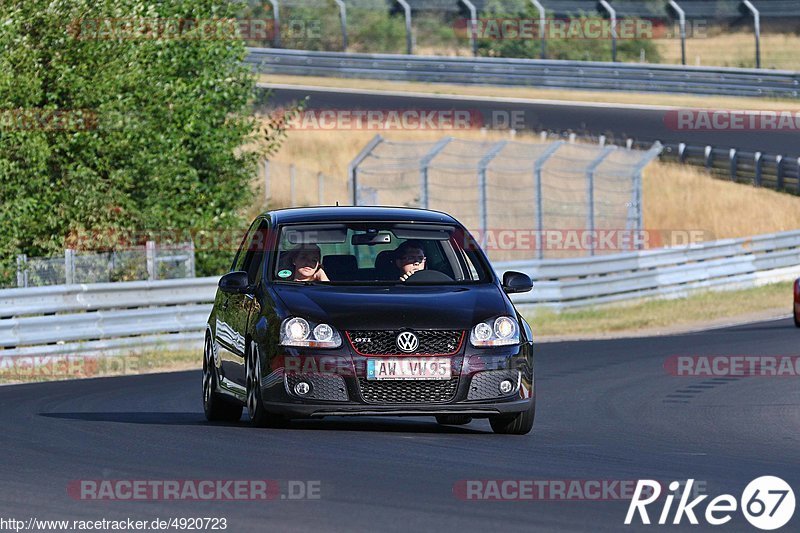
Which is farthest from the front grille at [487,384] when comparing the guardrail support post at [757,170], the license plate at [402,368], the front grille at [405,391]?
the guardrail support post at [757,170]

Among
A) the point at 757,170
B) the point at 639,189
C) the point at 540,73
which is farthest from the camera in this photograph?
the point at 540,73

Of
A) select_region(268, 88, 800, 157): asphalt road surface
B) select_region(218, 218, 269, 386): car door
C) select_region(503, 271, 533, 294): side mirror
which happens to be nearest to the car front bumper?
select_region(218, 218, 269, 386): car door

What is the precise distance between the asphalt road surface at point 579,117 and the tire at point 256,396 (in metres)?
33.4

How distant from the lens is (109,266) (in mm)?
22016

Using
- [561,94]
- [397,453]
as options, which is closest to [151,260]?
[397,453]

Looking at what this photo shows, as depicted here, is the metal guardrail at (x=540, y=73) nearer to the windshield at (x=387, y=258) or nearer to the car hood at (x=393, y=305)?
the windshield at (x=387, y=258)

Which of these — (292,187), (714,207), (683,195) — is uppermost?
(292,187)

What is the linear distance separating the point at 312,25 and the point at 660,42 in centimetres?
2132

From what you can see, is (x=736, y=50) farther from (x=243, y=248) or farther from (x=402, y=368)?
(x=402, y=368)

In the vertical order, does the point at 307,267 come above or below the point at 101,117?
above

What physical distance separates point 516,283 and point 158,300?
10747mm

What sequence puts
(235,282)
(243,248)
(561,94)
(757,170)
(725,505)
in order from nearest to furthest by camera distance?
(725,505) < (235,282) < (243,248) < (757,170) < (561,94)

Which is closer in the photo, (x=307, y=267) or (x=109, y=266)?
(x=307, y=267)

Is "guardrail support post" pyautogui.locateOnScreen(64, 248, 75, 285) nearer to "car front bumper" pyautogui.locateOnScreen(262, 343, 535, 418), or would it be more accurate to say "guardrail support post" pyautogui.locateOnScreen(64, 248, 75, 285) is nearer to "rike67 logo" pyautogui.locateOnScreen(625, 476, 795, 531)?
"car front bumper" pyautogui.locateOnScreen(262, 343, 535, 418)
